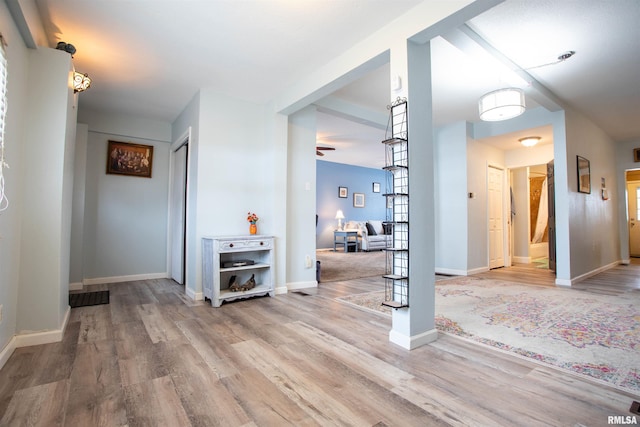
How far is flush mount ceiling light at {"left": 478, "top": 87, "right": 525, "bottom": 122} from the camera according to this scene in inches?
120

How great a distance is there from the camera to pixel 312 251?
4066mm

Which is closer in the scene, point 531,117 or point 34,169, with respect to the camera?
point 34,169

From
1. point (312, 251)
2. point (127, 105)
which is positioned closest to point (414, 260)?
point (312, 251)

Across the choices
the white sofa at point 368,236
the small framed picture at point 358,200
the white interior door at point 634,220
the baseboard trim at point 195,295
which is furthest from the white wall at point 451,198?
the white interior door at point 634,220

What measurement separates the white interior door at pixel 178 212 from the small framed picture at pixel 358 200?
21.0 feet

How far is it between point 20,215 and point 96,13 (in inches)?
61.6

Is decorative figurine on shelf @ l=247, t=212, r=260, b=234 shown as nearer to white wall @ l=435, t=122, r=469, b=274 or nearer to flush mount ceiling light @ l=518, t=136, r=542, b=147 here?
white wall @ l=435, t=122, r=469, b=274

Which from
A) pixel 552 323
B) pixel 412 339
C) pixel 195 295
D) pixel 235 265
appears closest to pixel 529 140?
pixel 552 323

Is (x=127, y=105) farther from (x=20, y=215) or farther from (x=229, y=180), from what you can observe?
(x=20, y=215)

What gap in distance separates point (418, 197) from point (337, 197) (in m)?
7.50

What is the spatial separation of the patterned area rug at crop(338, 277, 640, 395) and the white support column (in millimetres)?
445

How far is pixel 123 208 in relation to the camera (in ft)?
14.7

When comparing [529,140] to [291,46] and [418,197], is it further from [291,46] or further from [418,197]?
[291,46]

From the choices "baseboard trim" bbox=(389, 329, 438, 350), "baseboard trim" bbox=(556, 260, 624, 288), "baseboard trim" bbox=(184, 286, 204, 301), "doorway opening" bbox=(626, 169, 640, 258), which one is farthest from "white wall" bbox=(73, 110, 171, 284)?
"doorway opening" bbox=(626, 169, 640, 258)
